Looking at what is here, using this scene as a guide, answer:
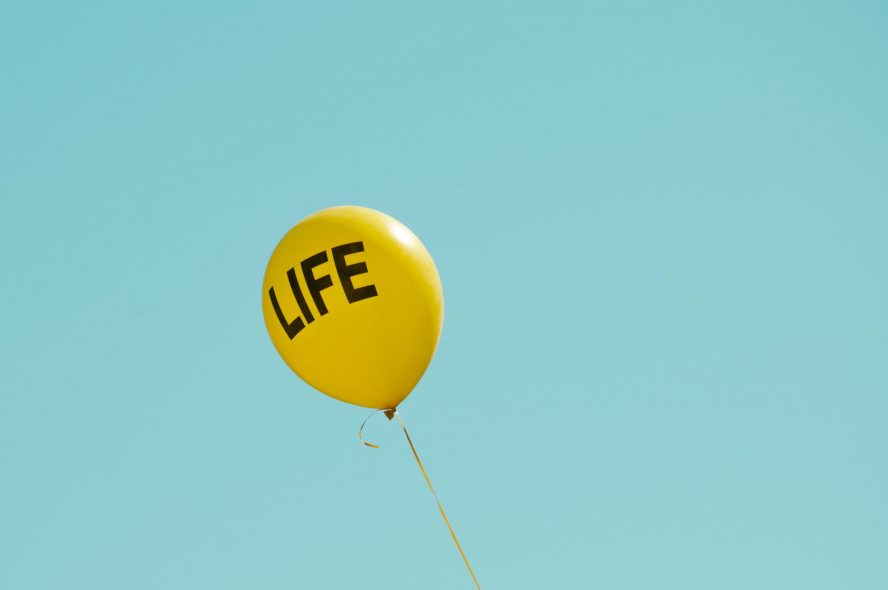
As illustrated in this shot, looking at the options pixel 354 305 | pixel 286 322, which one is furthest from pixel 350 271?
pixel 286 322

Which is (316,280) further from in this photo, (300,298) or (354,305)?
(354,305)

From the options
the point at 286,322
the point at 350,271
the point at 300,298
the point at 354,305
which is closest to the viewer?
the point at 354,305

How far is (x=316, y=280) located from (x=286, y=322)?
2.34 ft

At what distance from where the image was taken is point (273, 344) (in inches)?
588

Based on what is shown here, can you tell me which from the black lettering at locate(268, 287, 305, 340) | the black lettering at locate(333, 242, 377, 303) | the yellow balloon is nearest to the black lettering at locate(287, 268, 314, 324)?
the yellow balloon

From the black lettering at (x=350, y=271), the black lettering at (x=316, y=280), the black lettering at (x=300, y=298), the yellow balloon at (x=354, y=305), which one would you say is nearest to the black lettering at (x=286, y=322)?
the yellow balloon at (x=354, y=305)

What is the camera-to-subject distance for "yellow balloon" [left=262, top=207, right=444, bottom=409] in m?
13.9

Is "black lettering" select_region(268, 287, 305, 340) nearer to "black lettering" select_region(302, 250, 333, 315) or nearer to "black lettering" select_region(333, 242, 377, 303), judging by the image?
"black lettering" select_region(302, 250, 333, 315)

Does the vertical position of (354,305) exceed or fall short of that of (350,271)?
it falls short

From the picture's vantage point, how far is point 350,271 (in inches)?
548

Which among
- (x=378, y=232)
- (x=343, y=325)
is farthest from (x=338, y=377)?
(x=378, y=232)

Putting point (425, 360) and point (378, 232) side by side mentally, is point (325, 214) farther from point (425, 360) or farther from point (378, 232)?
point (425, 360)

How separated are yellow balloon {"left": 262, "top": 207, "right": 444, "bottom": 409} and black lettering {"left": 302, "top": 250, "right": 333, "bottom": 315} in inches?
0.5

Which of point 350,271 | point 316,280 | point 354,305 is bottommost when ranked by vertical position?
point 354,305
